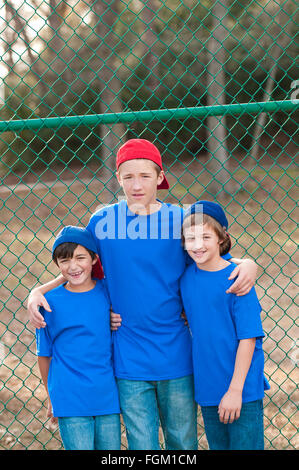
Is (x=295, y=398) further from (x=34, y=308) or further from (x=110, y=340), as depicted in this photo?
(x=34, y=308)

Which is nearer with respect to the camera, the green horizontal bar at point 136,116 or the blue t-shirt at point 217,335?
the blue t-shirt at point 217,335

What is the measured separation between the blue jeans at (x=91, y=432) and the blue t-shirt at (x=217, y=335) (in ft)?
1.22

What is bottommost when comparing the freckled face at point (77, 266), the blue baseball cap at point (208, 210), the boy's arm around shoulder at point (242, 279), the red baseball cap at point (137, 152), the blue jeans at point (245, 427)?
the blue jeans at point (245, 427)

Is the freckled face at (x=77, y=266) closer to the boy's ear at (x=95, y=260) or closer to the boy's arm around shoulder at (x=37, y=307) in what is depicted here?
the boy's ear at (x=95, y=260)

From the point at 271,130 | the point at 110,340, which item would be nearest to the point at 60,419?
the point at 110,340

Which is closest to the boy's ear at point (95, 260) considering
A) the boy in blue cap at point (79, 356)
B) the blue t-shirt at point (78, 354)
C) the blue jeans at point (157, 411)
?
the boy in blue cap at point (79, 356)

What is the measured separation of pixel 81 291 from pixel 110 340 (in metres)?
0.24

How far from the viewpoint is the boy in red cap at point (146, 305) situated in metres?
2.16

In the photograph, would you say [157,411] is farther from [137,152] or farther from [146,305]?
[137,152]

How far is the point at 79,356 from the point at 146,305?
341mm

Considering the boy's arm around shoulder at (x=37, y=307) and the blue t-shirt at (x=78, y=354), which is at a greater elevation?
the boy's arm around shoulder at (x=37, y=307)

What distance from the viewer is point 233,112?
266 centimetres

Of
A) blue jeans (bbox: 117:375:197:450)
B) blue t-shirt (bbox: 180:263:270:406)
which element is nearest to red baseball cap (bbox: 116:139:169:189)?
blue t-shirt (bbox: 180:263:270:406)

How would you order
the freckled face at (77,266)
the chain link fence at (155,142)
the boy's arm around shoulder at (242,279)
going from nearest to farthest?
the boy's arm around shoulder at (242,279), the freckled face at (77,266), the chain link fence at (155,142)
